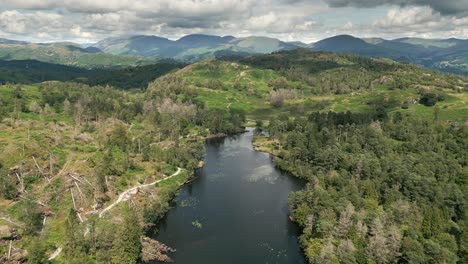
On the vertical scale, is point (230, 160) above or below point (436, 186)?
below

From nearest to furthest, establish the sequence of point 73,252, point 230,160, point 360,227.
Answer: point 73,252 → point 360,227 → point 230,160

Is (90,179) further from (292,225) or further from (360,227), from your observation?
(360,227)

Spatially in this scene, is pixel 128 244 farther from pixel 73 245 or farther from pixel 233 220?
pixel 233 220

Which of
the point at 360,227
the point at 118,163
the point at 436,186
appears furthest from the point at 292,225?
the point at 118,163

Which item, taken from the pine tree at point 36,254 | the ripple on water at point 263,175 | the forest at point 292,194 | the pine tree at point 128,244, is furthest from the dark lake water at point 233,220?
the pine tree at point 36,254

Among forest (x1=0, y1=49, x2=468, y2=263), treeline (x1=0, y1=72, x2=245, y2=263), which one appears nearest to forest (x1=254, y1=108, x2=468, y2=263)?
forest (x1=0, y1=49, x2=468, y2=263)

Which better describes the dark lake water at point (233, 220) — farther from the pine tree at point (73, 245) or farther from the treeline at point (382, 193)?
the pine tree at point (73, 245)
